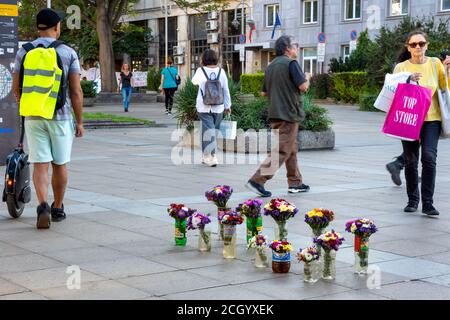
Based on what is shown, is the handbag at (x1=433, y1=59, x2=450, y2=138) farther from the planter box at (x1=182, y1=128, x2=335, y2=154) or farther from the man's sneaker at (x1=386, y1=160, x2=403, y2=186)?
the planter box at (x1=182, y1=128, x2=335, y2=154)

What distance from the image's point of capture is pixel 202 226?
6.28 m

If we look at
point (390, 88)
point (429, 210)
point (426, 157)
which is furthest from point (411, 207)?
point (390, 88)

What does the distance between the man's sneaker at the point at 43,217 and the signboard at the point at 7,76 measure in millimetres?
5174

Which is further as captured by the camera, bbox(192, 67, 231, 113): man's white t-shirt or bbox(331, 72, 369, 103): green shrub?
bbox(331, 72, 369, 103): green shrub

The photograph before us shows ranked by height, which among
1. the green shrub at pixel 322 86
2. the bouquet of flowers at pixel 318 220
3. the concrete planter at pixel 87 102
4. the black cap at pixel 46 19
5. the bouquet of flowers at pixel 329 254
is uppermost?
the black cap at pixel 46 19

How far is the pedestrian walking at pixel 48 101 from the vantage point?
7176 millimetres

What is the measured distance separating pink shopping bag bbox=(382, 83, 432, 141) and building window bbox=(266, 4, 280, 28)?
144 ft

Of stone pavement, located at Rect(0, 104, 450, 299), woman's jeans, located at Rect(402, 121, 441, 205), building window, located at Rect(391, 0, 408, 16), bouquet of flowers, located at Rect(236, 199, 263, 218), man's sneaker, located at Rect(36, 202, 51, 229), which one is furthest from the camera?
building window, located at Rect(391, 0, 408, 16)

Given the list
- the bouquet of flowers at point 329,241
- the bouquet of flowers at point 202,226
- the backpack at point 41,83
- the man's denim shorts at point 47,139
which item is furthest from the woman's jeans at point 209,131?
the bouquet of flowers at point 329,241

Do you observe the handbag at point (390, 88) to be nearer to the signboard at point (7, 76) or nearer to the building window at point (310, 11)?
the signboard at point (7, 76)

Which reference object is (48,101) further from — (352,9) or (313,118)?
(352,9)

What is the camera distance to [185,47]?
201 ft

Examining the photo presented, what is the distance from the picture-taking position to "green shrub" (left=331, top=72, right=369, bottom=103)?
1438 inches

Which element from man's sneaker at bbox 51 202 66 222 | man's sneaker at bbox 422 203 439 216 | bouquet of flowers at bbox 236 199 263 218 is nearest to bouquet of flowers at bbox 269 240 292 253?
bouquet of flowers at bbox 236 199 263 218
